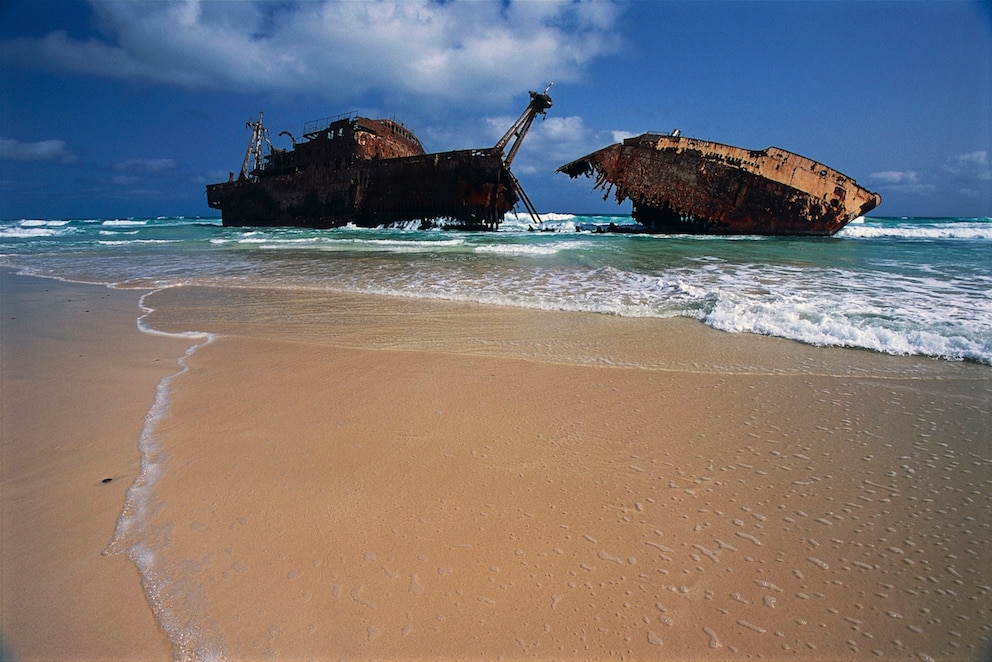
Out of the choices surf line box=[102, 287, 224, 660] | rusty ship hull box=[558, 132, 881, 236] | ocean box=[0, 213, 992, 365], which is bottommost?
surf line box=[102, 287, 224, 660]

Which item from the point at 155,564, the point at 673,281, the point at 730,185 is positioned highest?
the point at 730,185

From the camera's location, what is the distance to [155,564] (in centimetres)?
137

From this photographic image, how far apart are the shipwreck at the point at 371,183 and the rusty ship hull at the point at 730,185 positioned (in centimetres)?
358

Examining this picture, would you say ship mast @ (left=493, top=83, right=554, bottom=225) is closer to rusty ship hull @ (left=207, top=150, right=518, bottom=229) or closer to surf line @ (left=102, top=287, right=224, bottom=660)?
rusty ship hull @ (left=207, top=150, right=518, bottom=229)

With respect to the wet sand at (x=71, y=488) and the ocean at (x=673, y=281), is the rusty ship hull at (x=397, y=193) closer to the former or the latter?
the ocean at (x=673, y=281)

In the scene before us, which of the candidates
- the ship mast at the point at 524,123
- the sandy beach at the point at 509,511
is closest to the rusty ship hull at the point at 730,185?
the ship mast at the point at 524,123

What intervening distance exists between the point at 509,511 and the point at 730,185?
17.9 m

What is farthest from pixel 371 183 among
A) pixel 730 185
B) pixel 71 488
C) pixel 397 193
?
pixel 71 488

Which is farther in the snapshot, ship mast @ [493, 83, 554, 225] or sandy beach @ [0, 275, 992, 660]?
ship mast @ [493, 83, 554, 225]

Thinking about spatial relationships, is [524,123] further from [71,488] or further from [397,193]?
[71,488]

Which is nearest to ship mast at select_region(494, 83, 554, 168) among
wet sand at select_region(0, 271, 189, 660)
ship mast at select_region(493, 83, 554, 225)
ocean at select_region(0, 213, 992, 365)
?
ship mast at select_region(493, 83, 554, 225)

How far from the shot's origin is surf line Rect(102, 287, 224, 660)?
3.75 ft

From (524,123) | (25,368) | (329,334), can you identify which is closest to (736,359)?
(329,334)

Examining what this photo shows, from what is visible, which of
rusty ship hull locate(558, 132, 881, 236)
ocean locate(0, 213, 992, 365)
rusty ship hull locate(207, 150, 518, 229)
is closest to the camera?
ocean locate(0, 213, 992, 365)
